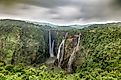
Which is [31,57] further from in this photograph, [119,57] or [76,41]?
[119,57]

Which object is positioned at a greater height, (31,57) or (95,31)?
(95,31)

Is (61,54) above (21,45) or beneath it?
beneath

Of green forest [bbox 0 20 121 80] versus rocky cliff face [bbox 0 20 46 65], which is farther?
rocky cliff face [bbox 0 20 46 65]

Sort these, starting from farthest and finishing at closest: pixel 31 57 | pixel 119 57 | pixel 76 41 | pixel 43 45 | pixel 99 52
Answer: pixel 43 45
pixel 31 57
pixel 76 41
pixel 99 52
pixel 119 57

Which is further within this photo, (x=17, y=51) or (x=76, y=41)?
(x=17, y=51)

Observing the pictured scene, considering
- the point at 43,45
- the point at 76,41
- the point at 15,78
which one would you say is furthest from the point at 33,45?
the point at 15,78

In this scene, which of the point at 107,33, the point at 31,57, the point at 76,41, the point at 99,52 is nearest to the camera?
the point at 99,52

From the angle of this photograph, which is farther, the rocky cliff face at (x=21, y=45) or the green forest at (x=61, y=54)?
the rocky cliff face at (x=21, y=45)

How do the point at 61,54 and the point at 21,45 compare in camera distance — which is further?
the point at 21,45
